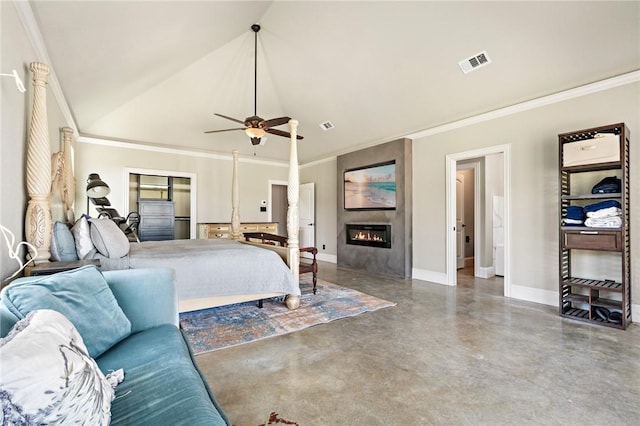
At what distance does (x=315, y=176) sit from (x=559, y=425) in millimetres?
6813

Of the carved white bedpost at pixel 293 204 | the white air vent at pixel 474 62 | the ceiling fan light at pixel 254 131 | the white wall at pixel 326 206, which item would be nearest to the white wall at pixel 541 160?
the white air vent at pixel 474 62

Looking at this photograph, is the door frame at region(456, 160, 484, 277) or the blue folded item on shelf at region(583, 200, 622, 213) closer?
the blue folded item on shelf at region(583, 200, 622, 213)

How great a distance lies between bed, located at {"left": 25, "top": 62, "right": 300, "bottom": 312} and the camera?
215 cm

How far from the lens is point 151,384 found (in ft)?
3.87

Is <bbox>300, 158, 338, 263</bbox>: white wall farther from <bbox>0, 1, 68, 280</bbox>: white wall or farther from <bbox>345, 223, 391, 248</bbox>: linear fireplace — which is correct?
<bbox>0, 1, 68, 280</bbox>: white wall

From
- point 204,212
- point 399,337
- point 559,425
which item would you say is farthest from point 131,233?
point 559,425

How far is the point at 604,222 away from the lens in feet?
10.2

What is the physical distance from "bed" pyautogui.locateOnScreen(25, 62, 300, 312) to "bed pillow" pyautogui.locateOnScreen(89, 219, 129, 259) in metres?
0.05

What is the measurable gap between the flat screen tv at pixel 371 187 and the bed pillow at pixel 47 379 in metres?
5.21

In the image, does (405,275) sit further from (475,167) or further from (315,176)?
(315,176)

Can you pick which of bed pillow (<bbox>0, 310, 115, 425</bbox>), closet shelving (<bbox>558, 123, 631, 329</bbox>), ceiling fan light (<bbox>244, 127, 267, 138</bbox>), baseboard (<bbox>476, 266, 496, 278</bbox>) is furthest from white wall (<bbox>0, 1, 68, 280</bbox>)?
baseboard (<bbox>476, 266, 496, 278</bbox>)

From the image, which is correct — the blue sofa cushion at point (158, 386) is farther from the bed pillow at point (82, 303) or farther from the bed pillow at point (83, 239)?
the bed pillow at point (83, 239)

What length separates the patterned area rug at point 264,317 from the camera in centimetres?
281

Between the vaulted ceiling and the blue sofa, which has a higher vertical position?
the vaulted ceiling
